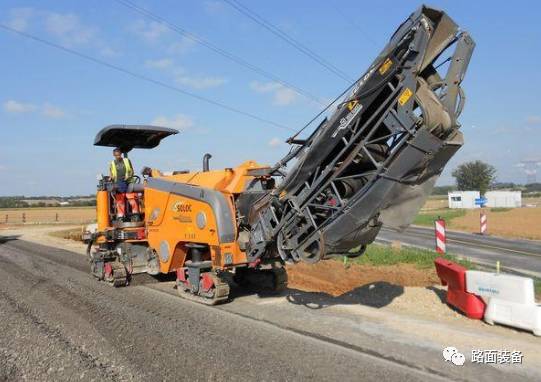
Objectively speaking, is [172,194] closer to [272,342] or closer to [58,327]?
[58,327]

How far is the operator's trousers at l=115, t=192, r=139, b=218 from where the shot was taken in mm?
10828

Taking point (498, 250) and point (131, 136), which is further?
point (498, 250)

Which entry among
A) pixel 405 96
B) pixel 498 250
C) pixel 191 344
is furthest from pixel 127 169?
pixel 498 250

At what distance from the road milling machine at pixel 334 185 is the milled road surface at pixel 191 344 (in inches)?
35.1

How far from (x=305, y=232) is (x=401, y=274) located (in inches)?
217

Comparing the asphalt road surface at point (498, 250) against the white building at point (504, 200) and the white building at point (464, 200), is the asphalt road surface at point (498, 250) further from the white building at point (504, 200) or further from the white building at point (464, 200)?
the white building at point (504, 200)

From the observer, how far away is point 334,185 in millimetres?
6762

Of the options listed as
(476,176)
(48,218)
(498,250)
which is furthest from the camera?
(476,176)

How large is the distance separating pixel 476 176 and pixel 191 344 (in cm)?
10196

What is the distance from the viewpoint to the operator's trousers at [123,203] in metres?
10.8

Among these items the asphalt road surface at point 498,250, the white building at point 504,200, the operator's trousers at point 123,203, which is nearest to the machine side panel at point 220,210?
the operator's trousers at point 123,203

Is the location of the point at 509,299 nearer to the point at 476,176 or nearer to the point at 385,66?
the point at 385,66

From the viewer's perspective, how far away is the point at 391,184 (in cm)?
617

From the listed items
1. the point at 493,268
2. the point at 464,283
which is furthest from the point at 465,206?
the point at 464,283
